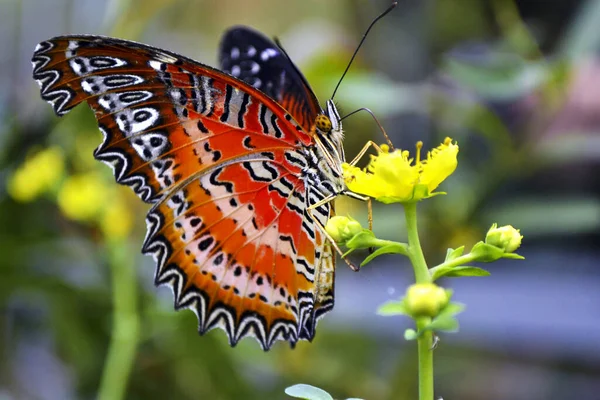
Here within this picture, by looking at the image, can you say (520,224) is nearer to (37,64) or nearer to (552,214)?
(552,214)

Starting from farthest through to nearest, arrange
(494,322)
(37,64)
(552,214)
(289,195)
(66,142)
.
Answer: (494,322) < (66,142) < (552,214) < (289,195) < (37,64)

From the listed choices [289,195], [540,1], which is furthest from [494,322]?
[289,195]

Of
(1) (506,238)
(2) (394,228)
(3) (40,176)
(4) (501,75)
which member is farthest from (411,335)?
(3) (40,176)

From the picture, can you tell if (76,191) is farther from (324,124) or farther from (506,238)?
(506,238)

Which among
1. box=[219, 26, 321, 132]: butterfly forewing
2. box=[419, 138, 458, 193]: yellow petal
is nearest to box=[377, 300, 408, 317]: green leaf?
box=[419, 138, 458, 193]: yellow petal

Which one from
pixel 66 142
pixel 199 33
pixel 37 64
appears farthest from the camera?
pixel 199 33

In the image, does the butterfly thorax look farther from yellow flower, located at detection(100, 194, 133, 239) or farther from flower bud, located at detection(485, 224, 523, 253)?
yellow flower, located at detection(100, 194, 133, 239)
